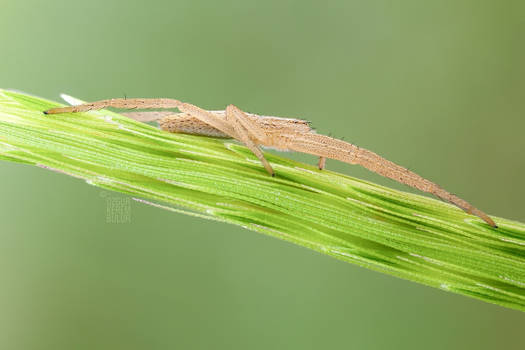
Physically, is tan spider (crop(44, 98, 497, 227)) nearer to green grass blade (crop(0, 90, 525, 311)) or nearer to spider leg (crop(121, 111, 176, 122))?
spider leg (crop(121, 111, 176, 122))

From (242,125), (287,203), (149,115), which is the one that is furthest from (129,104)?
(287,203)

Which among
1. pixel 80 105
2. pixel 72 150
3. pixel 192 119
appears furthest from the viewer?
pixel 192 119

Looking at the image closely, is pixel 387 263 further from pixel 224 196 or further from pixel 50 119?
pixel 50 119

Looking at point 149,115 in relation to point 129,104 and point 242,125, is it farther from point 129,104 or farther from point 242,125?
point 242,125

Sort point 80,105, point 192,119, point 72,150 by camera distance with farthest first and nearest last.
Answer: point 192,119 → point 80,105 → point 72,150

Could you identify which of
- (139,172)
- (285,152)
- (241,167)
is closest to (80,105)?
(139,172)

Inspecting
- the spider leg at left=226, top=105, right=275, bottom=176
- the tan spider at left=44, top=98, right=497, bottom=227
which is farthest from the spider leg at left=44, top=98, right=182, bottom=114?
the spider leg at left=226, top=105, right=275, bottom=176

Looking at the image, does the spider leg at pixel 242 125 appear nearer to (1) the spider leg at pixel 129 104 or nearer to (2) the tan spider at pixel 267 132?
(2) the tan spider at pixel 267 132
